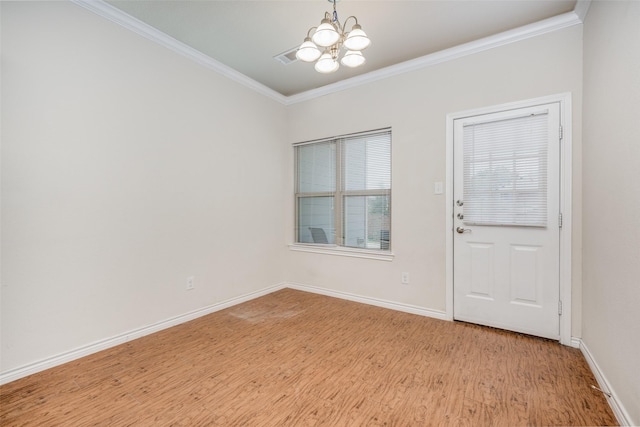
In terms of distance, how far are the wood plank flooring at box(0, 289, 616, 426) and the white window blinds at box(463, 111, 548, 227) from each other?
107 centimetres

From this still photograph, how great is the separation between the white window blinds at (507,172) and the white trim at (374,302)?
1.00 m

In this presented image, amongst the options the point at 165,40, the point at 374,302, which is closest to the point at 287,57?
the point at 165,40

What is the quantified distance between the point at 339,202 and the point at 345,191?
0.17 meters

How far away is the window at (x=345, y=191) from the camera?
3.33m

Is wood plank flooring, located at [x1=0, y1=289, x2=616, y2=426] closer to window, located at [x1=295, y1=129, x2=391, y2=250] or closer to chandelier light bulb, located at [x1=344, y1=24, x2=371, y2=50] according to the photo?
window, located at [x1=295, y1=129, x2=391, y2=250]

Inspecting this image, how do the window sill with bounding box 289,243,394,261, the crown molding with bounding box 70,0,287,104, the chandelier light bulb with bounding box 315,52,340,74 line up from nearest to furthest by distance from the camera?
1. the chandelier light bulb with bounding box 315,52,340,74
2. the crown molding with bounding box 70,0,287,104
3. the window sill with bounding box 289,243,394,261

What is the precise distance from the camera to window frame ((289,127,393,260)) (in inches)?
129

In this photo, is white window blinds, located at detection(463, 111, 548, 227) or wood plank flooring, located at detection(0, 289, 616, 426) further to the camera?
white window blinds, located at detection(463, 111, 548, 227)

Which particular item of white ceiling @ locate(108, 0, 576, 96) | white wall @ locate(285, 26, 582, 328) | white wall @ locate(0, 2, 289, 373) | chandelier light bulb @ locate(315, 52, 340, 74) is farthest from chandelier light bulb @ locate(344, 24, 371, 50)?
white wall @ locate(0, 2, 289, 373)

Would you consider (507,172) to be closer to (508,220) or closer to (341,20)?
(508,220)

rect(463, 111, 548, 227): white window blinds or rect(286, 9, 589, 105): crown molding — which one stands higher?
rect(286, 9, 589, 105): crown molding

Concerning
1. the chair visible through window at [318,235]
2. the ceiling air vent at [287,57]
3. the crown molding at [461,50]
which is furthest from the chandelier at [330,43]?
the chair visible through window at [318,235]

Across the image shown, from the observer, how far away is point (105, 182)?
228 cm

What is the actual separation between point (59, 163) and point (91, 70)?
771mm
